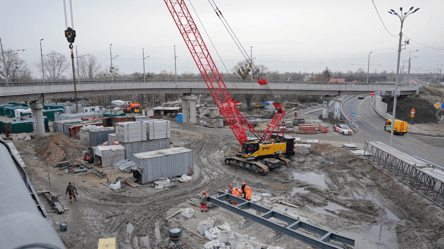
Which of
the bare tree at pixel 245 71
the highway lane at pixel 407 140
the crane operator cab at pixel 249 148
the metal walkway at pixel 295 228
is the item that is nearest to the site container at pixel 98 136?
the crane operator cab at pixel 249 148

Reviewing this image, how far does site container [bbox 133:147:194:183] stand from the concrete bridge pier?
92.1ft

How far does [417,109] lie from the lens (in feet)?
167

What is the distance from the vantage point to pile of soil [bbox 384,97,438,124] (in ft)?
158

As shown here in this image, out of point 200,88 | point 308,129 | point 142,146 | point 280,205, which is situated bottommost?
point 280,205

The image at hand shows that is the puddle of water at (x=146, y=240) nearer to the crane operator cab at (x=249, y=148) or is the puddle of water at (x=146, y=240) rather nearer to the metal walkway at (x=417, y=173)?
the crane operator cab at (x=249, y=148)

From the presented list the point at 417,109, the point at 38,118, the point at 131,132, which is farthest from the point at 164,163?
the point at 417,109

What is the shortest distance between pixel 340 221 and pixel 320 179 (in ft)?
25.8

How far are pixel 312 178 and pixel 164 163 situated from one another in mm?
12767

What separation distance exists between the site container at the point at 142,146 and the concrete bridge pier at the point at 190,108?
78.6 ft

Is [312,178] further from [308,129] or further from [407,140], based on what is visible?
[407,140]

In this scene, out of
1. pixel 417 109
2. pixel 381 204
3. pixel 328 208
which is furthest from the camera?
pixel 417 109

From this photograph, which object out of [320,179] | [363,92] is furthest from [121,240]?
[363,92]

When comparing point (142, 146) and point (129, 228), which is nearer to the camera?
point (129, 228)

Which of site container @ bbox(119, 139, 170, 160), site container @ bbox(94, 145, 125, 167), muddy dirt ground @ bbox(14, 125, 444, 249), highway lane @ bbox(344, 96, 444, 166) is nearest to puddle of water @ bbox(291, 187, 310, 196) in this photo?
muddy dirt ground @ bbox(14, 125, 444, 249)
